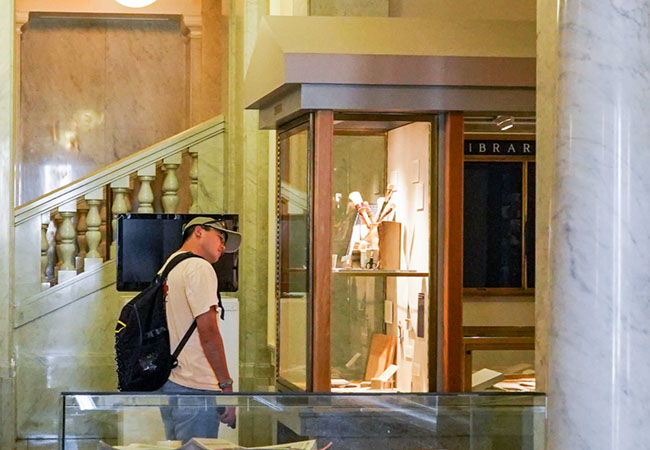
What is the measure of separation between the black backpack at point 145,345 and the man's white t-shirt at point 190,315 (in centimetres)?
4

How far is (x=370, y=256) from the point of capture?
605cm

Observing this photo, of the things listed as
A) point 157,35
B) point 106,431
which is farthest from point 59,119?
point 106,431

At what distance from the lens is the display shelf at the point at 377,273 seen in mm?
5996

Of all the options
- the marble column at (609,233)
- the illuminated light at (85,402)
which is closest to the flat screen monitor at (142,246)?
the illuminated light at (85,402)

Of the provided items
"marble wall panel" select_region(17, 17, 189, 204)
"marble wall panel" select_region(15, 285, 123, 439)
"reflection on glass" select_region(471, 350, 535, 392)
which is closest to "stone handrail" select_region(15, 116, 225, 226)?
"marble wall panel" select_region(15, 285, 123, 439)

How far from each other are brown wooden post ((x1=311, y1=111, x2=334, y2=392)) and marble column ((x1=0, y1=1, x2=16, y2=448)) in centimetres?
343

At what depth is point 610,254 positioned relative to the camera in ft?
10.6

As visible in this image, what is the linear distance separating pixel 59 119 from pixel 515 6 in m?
6.35

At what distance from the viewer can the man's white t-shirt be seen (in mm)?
5703

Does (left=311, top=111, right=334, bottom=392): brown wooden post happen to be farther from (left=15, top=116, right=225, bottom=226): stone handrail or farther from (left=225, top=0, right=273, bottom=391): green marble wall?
(left=15, top=116, right=225, bottom=226): stone handrail

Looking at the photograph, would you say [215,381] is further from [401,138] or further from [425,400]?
[425,400]

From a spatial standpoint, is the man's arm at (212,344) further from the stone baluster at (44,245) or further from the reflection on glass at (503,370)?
the stone baluster at (44,245)

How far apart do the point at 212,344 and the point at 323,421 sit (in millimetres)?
2314

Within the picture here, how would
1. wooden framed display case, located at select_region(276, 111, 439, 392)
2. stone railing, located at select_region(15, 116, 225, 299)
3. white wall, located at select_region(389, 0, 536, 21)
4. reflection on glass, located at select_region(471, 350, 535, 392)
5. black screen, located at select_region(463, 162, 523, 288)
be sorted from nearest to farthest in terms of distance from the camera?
wooden framed display case, located at select_region(276, 111, 439, 392)
reflection on glass, located at select_region(471, 350, 535, 392)
black screen, located at select_region(463, 162, 523, 288)
white wall, located at select_region(389, 0, 536, 21)
stone railing, located at select_region(15, 116, 225, 299)
